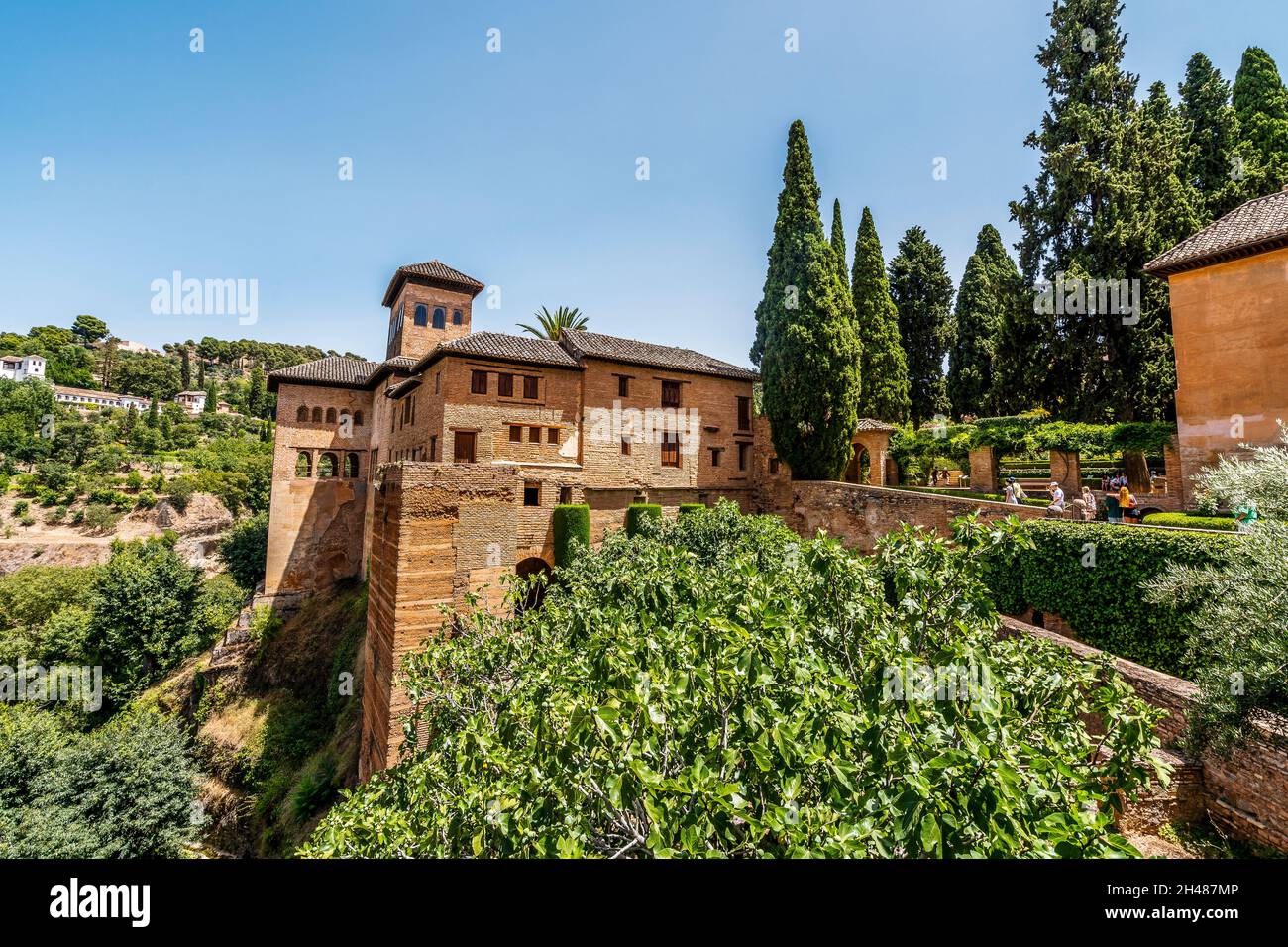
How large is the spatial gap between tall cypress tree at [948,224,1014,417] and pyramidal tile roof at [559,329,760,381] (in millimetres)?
12971

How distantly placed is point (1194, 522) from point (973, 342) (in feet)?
66.6

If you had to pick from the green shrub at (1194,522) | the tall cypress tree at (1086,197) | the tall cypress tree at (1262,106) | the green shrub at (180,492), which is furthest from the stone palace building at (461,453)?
the green shrub at (180,492)

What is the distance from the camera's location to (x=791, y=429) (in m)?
21.3

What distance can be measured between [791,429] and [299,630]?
77.7 feet

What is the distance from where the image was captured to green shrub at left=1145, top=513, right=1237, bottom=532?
36.4ft

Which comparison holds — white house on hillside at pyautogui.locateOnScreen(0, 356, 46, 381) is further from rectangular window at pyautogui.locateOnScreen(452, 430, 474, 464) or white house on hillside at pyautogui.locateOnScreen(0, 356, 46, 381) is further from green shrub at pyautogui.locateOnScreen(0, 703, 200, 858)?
rectangular window at pyautogui.locateOnScreen(452, 430, 474, 464)

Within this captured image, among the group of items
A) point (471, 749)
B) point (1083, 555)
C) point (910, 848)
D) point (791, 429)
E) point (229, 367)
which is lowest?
point (471, 749)

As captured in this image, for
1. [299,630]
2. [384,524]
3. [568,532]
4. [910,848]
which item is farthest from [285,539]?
[910,848]

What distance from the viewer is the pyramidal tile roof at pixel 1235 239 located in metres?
13.4

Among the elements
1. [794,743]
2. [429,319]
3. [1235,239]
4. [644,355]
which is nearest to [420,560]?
[794,743]

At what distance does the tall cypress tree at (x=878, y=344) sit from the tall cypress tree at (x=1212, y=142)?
1112 cm

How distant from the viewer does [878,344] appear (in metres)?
26.6

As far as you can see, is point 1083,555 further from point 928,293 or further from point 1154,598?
point 928,293

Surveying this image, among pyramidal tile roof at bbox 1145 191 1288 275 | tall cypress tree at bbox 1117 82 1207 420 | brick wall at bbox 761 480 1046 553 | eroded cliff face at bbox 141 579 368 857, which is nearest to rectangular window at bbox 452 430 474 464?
eroded cliff face at bbox 141 579 368 857
